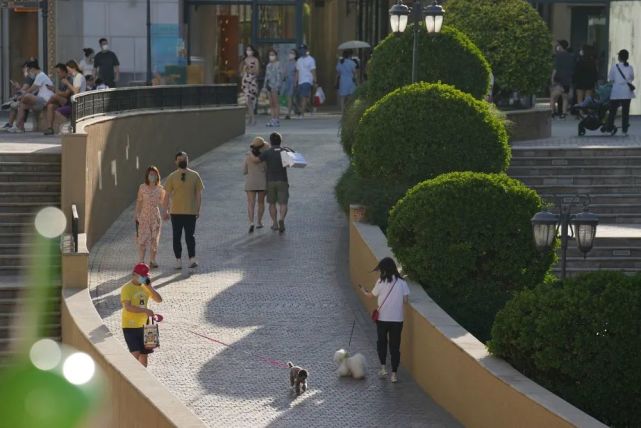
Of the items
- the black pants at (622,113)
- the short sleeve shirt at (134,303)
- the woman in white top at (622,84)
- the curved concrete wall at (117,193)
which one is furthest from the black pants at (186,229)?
the black pants at (622,113)

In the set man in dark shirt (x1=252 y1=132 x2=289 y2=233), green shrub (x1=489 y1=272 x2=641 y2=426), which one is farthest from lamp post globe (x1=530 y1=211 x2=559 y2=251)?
man in dark shirt (x1=252 y1=132 x2=289 y2=233)

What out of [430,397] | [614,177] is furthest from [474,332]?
[614,177]

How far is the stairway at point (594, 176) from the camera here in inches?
1093

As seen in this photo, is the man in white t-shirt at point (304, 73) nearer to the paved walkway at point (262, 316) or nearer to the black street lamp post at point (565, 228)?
the paved walkway at point (262, 316)

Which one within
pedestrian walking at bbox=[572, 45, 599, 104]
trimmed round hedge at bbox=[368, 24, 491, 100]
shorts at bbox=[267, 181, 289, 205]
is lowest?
shorts at bbox=[267, 181, 289, 205]

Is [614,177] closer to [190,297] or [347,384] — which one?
[190,297]

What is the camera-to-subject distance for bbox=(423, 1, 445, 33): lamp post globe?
86.1 feet

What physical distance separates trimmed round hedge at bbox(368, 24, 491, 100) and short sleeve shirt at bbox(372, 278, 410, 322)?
9775mm

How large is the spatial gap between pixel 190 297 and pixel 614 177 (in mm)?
9870

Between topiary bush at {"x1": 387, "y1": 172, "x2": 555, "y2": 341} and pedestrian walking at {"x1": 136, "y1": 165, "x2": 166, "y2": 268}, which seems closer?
topiary bush at {"x1": 387, "y1": 172, "x2": 555, "y2": 341}

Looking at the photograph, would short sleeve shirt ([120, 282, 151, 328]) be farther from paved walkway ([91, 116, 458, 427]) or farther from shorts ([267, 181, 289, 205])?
shorts ([267, 181, 289, 205])

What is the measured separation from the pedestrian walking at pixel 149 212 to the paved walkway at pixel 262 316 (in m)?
0.49

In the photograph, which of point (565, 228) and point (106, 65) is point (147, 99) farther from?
point (565, 228)

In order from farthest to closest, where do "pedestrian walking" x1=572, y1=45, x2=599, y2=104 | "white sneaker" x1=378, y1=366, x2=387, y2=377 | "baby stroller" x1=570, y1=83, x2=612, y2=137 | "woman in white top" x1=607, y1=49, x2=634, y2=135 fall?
"pedestrian walking" x1=572, y1=45, x2=599, y2=104
"baby stroller" x1=570, y1=83, x2=612, y2=137
"woman in white top" x1=607, y1=49, x2=634, y2=135
"white sneaker" x1=378, y1=366, x2=387, y2=377
